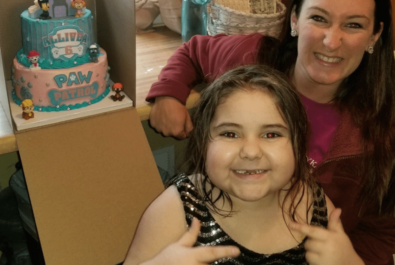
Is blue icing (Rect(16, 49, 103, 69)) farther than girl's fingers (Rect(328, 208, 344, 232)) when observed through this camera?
Yes

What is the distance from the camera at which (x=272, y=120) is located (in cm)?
78

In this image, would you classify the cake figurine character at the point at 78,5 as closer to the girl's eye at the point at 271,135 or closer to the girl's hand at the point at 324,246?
the girl's eye at the point at 271,135

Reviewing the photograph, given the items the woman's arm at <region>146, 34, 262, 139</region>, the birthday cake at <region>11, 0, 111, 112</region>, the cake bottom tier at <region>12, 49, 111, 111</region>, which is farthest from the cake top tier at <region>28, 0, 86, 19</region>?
the woman's arm at <region>146, 34, 262, 139</region>

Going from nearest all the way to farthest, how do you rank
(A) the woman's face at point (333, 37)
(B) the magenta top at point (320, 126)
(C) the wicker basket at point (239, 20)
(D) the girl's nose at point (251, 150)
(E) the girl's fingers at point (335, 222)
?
1. (D) the girl's nose at point (251, 150)
2. (E) the girl's fingers at point (335, 222)
3. (A) the woman's face at point (333, 37)
4. (B) the magenta top at point (320, 126)
5. (C) the wicker basket at point (239, 20)

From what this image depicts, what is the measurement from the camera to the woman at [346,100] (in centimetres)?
100

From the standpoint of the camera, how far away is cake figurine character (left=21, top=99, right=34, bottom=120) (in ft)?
3.20

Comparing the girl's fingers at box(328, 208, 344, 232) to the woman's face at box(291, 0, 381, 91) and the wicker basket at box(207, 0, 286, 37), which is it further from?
the wicker basket at box(207, 0, 286, 37)

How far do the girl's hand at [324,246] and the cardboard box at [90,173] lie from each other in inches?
14.3

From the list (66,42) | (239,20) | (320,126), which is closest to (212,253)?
(320,126)

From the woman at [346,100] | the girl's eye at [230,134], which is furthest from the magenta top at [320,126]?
the girl's eye at [230,134]

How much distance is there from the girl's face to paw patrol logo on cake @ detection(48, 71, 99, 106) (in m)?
0.40

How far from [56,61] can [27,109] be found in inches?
5.0

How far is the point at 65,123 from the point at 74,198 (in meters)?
0.18

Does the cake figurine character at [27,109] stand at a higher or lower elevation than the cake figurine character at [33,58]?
lower
